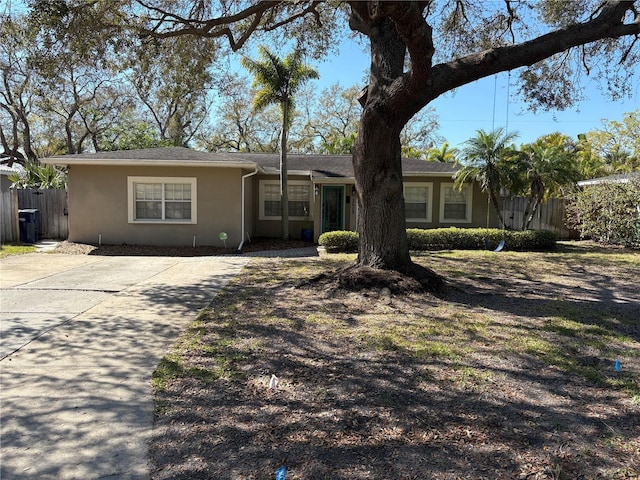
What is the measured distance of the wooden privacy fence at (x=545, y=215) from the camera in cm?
1764

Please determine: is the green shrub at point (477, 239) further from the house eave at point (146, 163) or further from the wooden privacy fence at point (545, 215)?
the house eave at point (146, 163)

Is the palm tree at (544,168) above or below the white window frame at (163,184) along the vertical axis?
above

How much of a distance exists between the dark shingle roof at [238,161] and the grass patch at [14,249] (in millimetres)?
2525

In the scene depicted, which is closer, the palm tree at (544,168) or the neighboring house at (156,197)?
the neighboring house at (156,197)

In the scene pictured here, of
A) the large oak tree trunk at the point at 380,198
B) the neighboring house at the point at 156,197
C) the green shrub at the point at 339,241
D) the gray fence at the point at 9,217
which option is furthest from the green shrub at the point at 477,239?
the gray fence at the point at 9,217

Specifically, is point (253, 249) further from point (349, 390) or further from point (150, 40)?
point (349, 390)

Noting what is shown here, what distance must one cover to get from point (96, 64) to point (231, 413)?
9153 millimetres

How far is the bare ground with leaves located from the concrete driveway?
0.26 m

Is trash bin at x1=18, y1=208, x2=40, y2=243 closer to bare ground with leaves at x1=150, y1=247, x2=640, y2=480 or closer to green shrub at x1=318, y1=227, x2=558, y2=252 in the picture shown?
bare ground with leaves at x1=150, y1=247, x2=640, y2=480

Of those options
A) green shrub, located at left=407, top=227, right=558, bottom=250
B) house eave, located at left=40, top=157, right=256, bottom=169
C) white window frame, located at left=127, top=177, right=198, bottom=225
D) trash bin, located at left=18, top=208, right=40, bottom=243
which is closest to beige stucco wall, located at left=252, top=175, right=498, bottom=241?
green shrub, located at left=407, top=227, right=558, bottom=250

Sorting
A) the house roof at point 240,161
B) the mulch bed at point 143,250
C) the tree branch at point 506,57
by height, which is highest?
the tree branch at point 506,57

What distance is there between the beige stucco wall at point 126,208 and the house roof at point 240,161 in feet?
1.22

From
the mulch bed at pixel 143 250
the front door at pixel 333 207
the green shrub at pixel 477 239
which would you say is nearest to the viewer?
the mulch bed at pixel 143 250

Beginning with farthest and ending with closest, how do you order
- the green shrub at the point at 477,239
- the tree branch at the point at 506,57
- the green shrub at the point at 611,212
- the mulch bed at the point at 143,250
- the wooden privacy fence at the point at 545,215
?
the wooden privacy fence at the point at 545,215 → the green shrub at the point at 611,212 → the green shrub at the point at 477,239 → the mulch bed at the point at 143,250 → the tree branch at the point at 506,57
